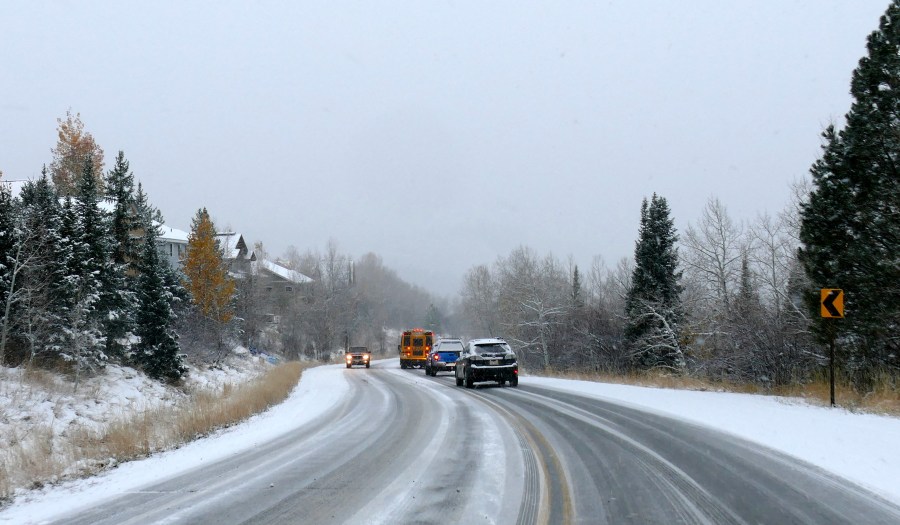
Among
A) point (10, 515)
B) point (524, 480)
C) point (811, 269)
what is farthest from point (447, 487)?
point (811, 269)

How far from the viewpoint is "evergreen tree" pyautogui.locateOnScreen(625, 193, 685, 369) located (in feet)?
126

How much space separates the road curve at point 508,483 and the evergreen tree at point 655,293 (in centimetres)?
2659

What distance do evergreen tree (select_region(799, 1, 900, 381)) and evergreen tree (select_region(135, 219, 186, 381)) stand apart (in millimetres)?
34619

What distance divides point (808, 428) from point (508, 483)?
708 centimetres

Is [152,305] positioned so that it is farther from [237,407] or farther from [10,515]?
[10,515]

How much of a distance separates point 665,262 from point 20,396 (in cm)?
3872

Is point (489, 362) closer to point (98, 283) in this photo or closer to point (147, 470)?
point (147, 470)

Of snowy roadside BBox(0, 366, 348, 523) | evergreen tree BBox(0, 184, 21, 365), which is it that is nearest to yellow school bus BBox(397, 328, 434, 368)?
evergreen tree BBox(0, 184, 21, 365)

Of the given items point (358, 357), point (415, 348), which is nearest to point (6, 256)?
point (415, 348)

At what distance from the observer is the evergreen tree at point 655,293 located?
3844cm

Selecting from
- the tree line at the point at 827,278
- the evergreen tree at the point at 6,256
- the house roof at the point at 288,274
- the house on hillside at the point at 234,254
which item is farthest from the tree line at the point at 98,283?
the house roof at the point at 288,274

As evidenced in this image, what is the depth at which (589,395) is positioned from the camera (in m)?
20.7

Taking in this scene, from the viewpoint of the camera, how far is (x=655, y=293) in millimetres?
41781

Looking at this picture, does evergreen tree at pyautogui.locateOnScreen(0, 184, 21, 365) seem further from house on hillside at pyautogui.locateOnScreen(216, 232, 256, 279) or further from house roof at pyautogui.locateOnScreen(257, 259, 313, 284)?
house roof at pyautogui.locateOnScreen(257, 259, 313, 284)
